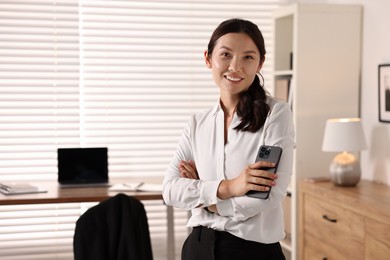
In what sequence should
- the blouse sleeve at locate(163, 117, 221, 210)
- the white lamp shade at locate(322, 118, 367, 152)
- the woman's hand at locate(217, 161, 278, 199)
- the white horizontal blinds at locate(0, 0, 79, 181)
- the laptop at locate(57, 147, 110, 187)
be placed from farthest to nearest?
the white horizontal blinds at locate(0, 0, 79, 181) → the laptop at locate(57, 147, 110, 187) → the white lamp shade at locate(322, 118, 367, 152) → the blouse sleeve at locate(163, 117, 221, 210) → the woman's hand at locate(217, 161, 278, 199)

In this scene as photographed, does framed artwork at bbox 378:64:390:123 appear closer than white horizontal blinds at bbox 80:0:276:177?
Yes

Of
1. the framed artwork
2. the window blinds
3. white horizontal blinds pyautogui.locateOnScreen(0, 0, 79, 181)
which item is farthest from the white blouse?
white horizontal blinds pyautogui.locateOnScreen(0, 0, 79, 181)

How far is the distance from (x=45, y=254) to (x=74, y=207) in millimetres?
379

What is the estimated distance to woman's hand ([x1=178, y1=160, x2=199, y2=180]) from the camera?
224 centimetres

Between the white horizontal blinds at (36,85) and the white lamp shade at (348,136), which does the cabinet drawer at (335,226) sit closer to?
the white lamp shade at (348,136)

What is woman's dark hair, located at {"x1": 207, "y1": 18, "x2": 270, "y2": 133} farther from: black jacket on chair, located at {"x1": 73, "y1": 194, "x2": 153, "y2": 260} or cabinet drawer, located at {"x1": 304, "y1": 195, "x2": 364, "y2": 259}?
cabinet drawer, located at {"x1": 304, "y1": 195, "x2": 364, "y2": 259}

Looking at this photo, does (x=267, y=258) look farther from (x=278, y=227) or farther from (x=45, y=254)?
(x=45, y=254)

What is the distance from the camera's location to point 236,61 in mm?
2043

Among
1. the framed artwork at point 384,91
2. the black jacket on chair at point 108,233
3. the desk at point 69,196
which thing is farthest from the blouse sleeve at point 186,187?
the framed artwork at point 384,91

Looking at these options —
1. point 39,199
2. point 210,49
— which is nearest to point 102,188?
point 39,199

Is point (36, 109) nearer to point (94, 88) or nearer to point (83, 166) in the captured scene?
point (94, 88)

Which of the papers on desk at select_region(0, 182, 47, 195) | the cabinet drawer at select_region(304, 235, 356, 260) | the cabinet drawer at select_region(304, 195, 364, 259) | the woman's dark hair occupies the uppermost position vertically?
the woman's dark hair

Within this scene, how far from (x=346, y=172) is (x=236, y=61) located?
189 cm

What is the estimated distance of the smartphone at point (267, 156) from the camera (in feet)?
6.48
